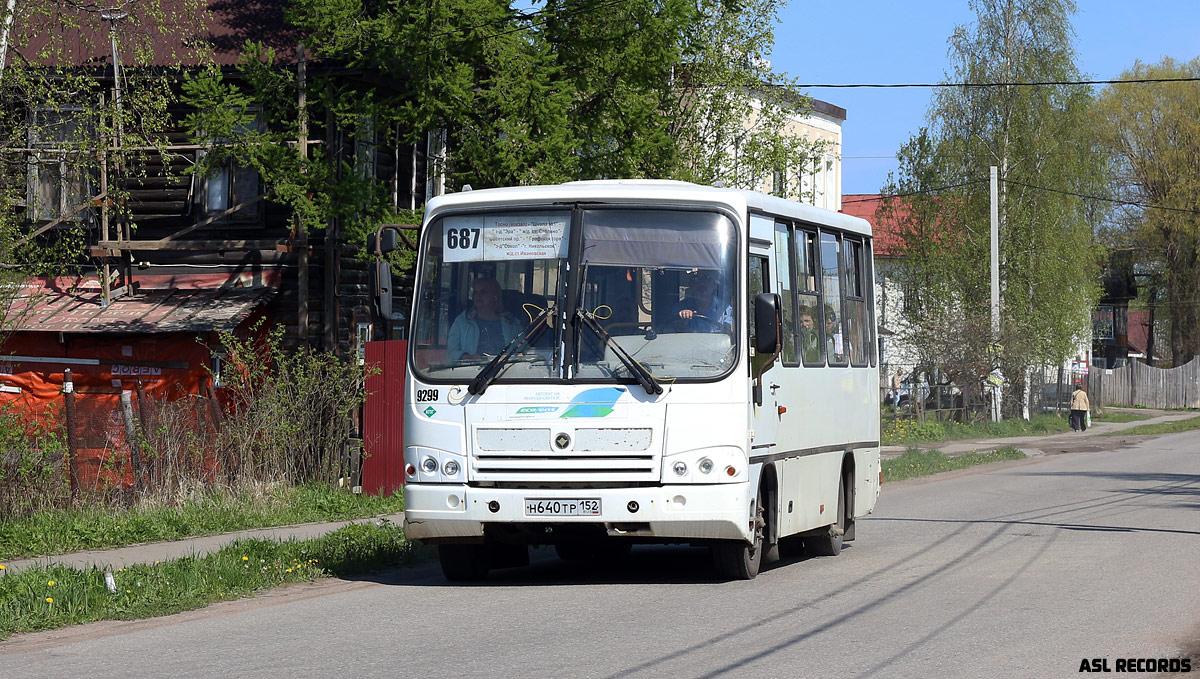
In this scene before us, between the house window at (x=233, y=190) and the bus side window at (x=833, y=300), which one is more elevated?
the house window at (x=233, y=190)

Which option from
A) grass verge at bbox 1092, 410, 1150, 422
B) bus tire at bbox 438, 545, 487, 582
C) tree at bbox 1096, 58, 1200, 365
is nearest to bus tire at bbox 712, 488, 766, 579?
bus tire at bbox 438, 545, 487, 582

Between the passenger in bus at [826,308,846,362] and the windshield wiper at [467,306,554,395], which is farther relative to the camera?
the passenger in bus at [826,308,846,362]

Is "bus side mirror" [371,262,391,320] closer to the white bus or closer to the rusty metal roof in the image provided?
the white bus

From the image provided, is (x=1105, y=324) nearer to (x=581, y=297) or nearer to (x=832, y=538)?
(x=832, y=538)

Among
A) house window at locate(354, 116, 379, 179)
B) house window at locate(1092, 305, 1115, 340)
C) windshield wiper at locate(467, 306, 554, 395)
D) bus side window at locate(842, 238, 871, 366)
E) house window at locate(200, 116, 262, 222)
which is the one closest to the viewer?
windshield wiper at locate(467, 306, 554, 395)

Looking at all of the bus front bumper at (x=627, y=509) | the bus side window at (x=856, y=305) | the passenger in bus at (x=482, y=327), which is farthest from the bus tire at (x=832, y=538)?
the passenger in bus at (x=482, y=327)

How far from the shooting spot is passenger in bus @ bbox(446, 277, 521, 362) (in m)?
11.8

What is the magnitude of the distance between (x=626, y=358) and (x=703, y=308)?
2.37ft

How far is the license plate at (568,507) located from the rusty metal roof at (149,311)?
14.4m

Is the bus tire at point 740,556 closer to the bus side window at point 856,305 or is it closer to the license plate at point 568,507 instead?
the license plate at point 568,507

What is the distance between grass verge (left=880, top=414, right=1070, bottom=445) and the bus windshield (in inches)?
973

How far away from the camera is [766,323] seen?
1144cm

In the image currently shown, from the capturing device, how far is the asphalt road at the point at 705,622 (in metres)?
8.26

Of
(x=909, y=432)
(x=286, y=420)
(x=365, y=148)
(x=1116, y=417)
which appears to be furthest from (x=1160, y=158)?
(x=286, y=420)
